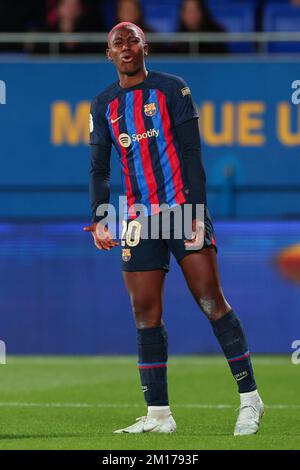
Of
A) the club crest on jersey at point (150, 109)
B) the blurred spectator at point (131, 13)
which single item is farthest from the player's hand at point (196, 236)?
the blurred spectator at point (131, 13)

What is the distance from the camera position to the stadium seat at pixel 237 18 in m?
14.0

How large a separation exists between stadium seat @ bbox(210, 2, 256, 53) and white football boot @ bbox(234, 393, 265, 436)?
27.6ft

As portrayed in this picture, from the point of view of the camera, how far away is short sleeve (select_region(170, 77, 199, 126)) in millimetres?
6078

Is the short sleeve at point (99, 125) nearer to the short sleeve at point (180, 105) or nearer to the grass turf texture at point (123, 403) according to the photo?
the short sleeve at point (180, 105)

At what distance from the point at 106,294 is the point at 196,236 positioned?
6.61 metres

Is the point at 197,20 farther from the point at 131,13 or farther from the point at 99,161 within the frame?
the point at 99,161

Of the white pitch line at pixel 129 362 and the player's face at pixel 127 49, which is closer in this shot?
the player's face at pixel 127 49

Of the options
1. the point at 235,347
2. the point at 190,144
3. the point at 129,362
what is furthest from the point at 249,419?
the point at 129,362

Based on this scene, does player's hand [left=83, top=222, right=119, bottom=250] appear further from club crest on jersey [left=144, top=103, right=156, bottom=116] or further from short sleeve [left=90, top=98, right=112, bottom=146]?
club crest on jersey [left=144, top=103, right=156, bottom=116]

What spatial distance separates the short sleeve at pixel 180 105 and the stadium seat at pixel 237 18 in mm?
8001

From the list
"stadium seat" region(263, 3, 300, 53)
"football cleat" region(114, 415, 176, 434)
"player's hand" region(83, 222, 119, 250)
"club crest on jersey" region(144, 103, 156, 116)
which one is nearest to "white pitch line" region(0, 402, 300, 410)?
"football cleat" region(114, 415, 176, 434)

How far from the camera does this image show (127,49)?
6.13 meters

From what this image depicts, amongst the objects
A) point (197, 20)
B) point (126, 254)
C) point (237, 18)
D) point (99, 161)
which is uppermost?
point (237, 18)
